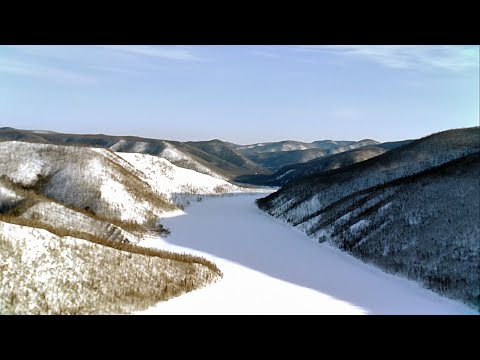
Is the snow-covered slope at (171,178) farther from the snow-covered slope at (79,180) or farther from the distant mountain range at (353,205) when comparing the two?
the snow-covered slope at (79,180)

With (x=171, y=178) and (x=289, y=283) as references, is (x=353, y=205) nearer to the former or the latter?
(x=289, y=283)

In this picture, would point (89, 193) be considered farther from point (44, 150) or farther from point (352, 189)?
point (352, 189)

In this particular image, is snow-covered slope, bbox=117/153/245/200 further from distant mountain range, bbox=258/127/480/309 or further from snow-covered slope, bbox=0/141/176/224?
distant mountain range, bbox=258/127/480/309

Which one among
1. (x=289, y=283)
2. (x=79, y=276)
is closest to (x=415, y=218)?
(x=289, y=283)

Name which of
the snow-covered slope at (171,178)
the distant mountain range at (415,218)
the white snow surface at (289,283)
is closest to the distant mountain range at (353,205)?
the distant mountain range at (415,218)

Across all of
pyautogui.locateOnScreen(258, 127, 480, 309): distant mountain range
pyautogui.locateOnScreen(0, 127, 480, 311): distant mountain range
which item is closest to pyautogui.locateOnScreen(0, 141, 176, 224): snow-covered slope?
pyautogui.locateOnScreen(0, 127, 480, 311): distant mountain range
